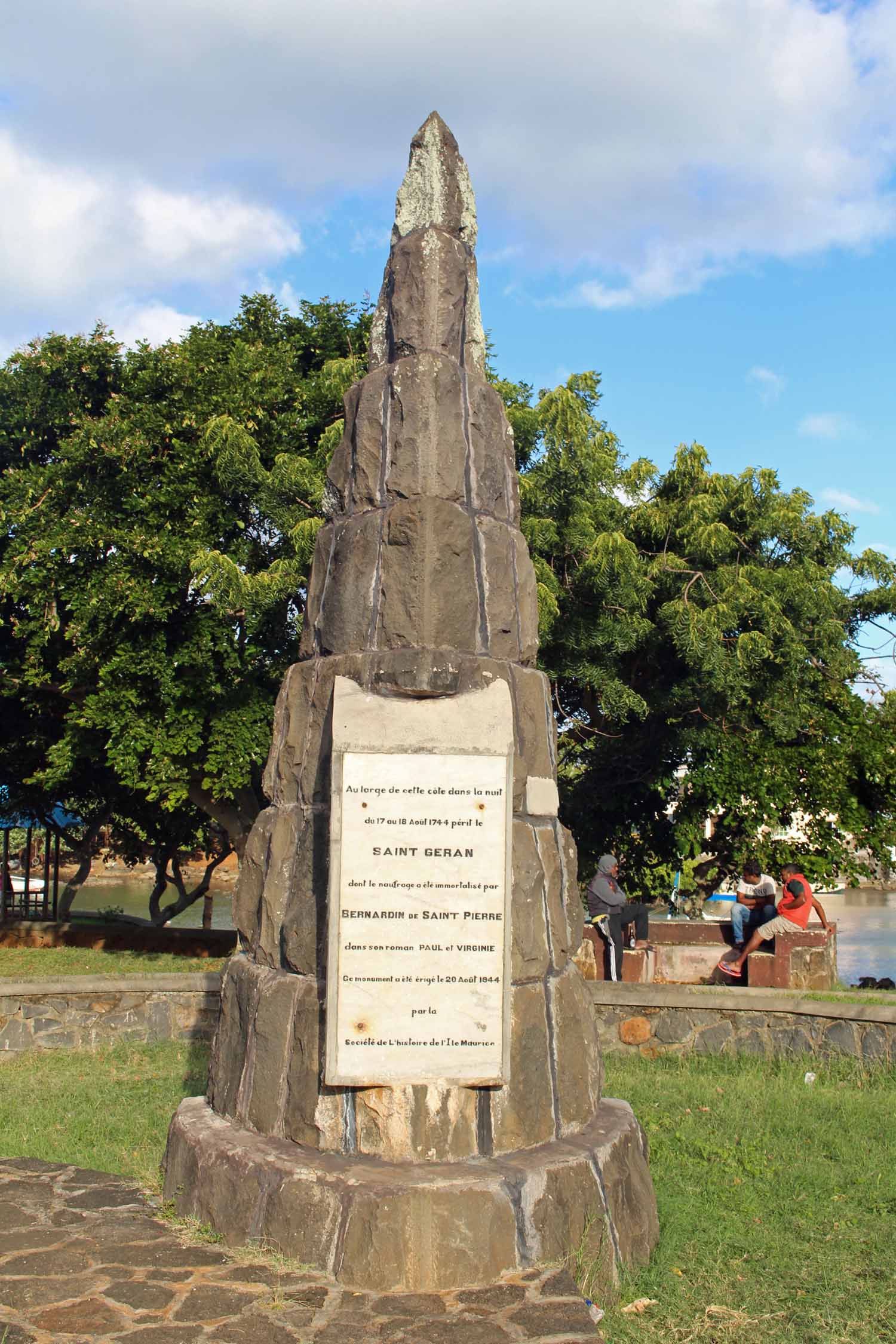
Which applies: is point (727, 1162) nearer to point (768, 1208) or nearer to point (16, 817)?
point (768, 1208)

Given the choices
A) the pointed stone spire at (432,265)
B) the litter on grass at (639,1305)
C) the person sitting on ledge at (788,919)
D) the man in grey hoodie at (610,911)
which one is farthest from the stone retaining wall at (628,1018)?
the pointed stone spire at (432,265)

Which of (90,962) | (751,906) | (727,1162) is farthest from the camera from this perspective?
(90,962)

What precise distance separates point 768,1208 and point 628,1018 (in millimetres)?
4203

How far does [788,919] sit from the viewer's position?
11.5 metres

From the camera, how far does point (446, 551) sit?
16.5 feet

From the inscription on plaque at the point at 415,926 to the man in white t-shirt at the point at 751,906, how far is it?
25.6 feet

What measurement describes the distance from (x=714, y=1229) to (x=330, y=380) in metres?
10.6

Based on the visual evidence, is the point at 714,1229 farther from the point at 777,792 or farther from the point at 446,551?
the point at 777,792

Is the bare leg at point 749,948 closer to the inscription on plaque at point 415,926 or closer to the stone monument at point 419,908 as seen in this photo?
the stone monument at point 419,908

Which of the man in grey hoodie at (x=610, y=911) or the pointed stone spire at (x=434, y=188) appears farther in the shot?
the man in grey hoodie at (x=610, y=911)

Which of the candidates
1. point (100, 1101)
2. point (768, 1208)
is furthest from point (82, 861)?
point (768, 1208)

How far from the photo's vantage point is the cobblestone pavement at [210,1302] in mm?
3744

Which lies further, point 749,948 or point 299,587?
point 299,587

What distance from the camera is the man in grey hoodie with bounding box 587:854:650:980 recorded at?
11047 millimetres
